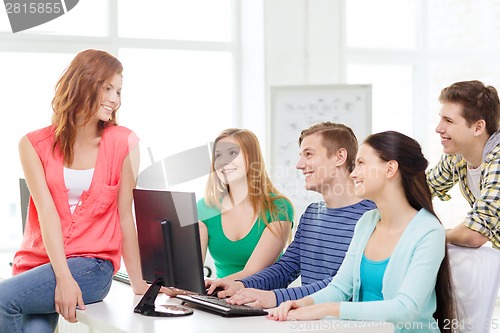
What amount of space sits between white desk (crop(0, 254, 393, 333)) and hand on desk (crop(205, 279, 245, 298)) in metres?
0.20

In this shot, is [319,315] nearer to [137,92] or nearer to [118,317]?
[118,317]

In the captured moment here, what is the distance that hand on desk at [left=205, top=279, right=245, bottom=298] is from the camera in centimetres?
252

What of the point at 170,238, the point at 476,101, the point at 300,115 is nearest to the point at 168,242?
the point at 170,238

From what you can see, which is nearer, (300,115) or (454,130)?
(454,130)

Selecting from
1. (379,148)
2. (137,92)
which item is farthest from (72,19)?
(379,148)

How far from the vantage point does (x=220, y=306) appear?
227cm

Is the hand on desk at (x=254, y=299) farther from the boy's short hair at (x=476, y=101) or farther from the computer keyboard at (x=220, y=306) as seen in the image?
the boy's short hair at (x=476, y=101)

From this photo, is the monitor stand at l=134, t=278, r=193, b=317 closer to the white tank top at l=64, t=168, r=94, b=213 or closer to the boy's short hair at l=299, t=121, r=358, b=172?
the white tank top at l=64, t=168, r=94, b=213

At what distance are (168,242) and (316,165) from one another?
0.67 metres

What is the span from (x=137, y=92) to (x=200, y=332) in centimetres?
326

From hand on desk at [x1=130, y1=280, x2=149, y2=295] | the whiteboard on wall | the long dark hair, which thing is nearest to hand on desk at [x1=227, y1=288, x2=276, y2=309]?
hand on desk at [x1=130, y1=280, x2=149, y2=295]

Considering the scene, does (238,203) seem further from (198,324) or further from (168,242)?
(198,324)

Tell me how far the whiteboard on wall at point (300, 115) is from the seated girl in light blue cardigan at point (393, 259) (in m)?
2.49

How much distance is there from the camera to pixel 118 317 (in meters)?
2.25
